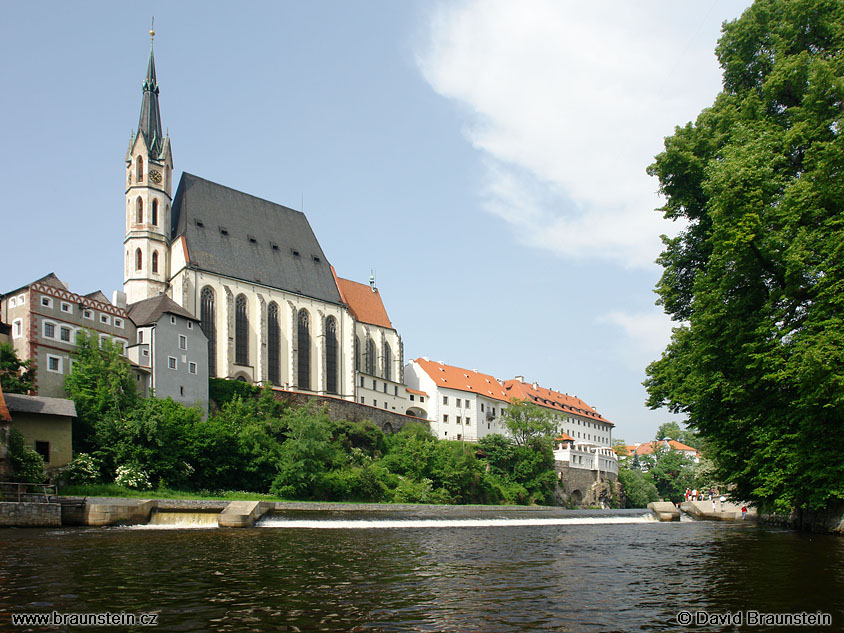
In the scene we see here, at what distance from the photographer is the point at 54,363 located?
156 feet

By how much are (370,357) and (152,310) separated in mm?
35202

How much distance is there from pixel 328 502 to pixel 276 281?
34.7m

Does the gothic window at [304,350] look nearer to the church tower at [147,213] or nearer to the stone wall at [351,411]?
the stone wall at [351,411]

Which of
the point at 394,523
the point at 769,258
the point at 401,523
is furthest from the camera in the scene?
the point at 401,523

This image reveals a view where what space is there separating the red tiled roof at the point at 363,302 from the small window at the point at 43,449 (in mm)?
49199

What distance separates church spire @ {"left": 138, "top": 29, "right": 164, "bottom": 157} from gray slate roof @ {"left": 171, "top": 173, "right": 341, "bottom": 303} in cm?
473

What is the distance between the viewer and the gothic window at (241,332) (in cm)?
7100

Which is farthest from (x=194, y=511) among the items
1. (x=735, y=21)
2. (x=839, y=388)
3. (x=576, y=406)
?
(x=576, y=406)

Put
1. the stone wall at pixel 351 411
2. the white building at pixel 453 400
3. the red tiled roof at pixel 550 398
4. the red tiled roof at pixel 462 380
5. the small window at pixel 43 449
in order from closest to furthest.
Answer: the small window at pixel 43 449
the stone wall at pixel 351 411
the white building at pixel 453 400
the red tiled roof at pixel 462 380
the red tiled roof at pixel 550 398

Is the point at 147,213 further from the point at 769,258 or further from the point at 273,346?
the point at 769,258

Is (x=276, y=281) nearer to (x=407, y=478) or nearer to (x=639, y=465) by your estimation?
(x=407, y=478)

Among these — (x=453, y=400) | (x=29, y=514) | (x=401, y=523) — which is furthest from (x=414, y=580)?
(x=453, y=400)

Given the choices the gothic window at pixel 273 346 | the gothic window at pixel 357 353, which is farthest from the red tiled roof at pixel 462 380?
the gothic window at pixel 273 346

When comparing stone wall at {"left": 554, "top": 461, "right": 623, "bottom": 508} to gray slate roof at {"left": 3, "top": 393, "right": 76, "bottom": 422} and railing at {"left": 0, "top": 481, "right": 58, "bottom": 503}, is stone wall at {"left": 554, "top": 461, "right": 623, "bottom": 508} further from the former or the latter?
railing at {"left": 0, "top": 481, "right": 58, "bottom": 503}
